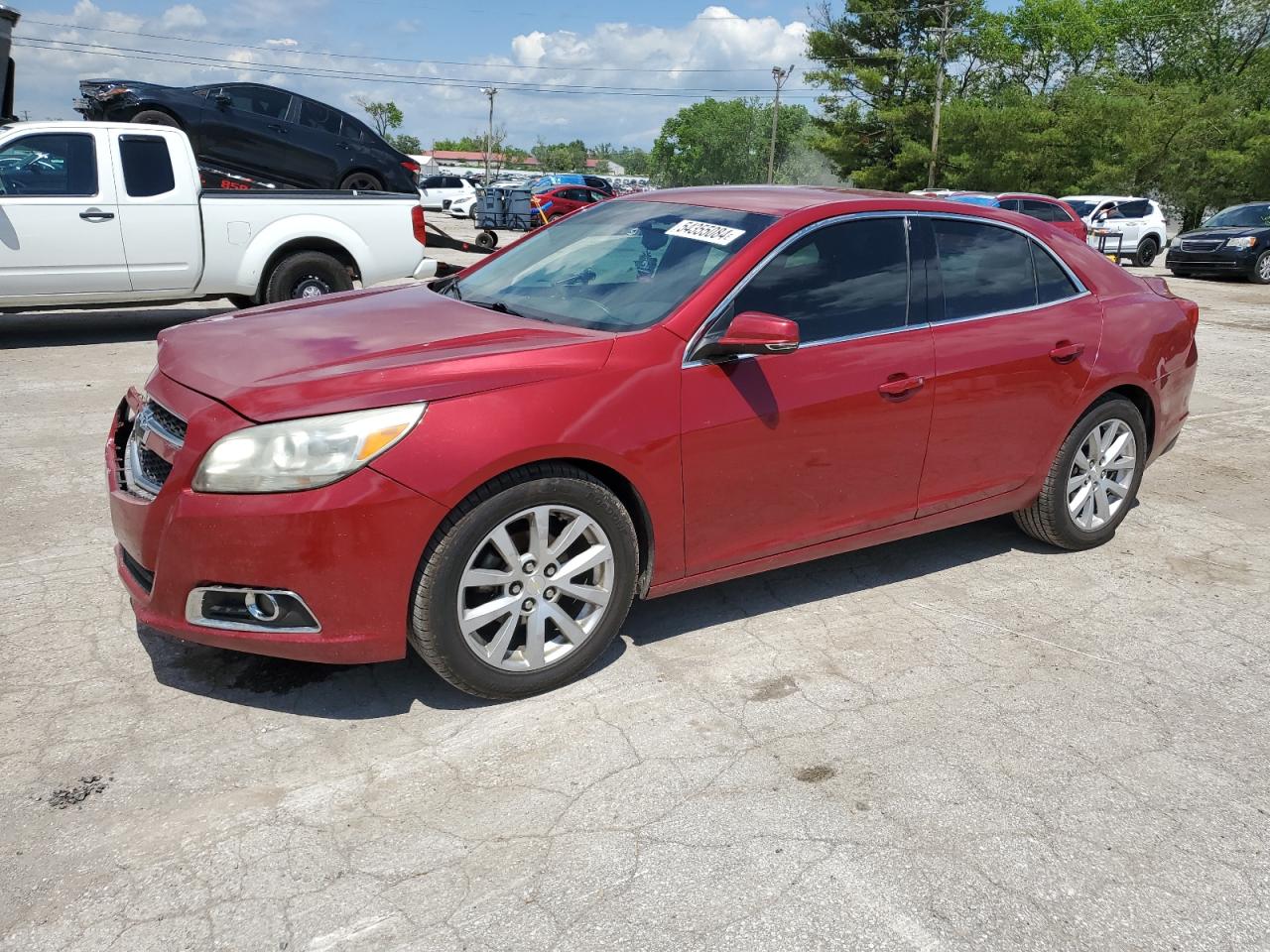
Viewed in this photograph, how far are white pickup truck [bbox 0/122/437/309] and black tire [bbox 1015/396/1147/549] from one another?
23.7 ft

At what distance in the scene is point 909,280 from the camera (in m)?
4.12

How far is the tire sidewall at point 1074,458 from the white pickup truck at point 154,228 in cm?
728

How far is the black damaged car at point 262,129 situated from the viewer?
13672 mm

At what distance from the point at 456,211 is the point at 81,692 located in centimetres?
3703

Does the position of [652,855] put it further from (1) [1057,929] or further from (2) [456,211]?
(2) [456,211]

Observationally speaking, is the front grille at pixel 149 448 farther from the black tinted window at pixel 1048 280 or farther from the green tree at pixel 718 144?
the green tree at pixel 718 144

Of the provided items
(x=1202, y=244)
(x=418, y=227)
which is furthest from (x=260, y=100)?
(x=1202, y=244)

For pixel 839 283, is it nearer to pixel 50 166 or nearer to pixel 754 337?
pixel 754 337

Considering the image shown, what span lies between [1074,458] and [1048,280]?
0.81 meters

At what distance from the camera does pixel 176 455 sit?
3086 mm

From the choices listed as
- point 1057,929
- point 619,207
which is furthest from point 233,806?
point 619,207

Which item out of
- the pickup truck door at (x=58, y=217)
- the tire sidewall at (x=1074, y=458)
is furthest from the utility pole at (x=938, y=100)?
the tire sidewall at (x=1074, y=458)

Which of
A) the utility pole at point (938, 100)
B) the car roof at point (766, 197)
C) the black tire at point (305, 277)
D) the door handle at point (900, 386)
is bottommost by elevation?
the black tire at point (305, 277)

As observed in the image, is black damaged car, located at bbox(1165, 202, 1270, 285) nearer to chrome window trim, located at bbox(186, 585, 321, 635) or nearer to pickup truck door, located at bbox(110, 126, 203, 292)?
pickup truck door, located at bbox(110, 126, 203, 292)
